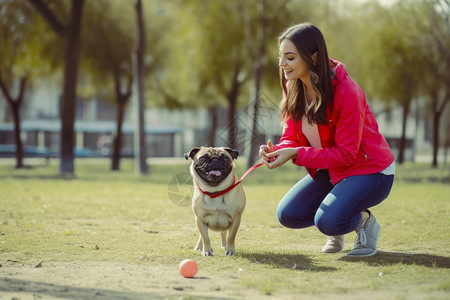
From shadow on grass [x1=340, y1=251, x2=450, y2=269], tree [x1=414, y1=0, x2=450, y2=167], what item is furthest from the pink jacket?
tree [x1=414, y1=0, x2=450, y2=167]

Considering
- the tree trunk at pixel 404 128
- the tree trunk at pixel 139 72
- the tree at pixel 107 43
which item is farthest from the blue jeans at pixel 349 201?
the tree trunk at pixel 404 128

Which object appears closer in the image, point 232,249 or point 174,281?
point 174,281

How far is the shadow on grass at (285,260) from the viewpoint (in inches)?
216

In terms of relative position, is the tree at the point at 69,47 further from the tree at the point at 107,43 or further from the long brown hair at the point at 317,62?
the long brown hair at the point at 317,62

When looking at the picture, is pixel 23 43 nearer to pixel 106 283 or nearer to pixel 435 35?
pixel 435 35

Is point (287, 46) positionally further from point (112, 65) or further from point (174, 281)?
point (112, 65)

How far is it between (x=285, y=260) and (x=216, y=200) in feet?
2.99

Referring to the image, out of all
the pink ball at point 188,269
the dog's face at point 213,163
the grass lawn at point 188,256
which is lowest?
the grass lawn at point 188,256

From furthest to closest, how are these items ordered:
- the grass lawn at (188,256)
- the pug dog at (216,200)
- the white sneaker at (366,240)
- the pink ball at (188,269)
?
the pug dog at (216,200) < the white sneaker at (366,240) < the pink ball at (188,269) < the grass lawn at (188,256)

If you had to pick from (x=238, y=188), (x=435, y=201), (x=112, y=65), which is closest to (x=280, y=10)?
(x=112, y=65)

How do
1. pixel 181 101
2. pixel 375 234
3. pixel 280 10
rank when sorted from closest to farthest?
pixel 375 234, pixel 280 10, pixel 181 101

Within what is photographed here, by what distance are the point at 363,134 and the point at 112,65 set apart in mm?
23229

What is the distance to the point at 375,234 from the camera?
241 inches

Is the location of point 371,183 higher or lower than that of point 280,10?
lower
